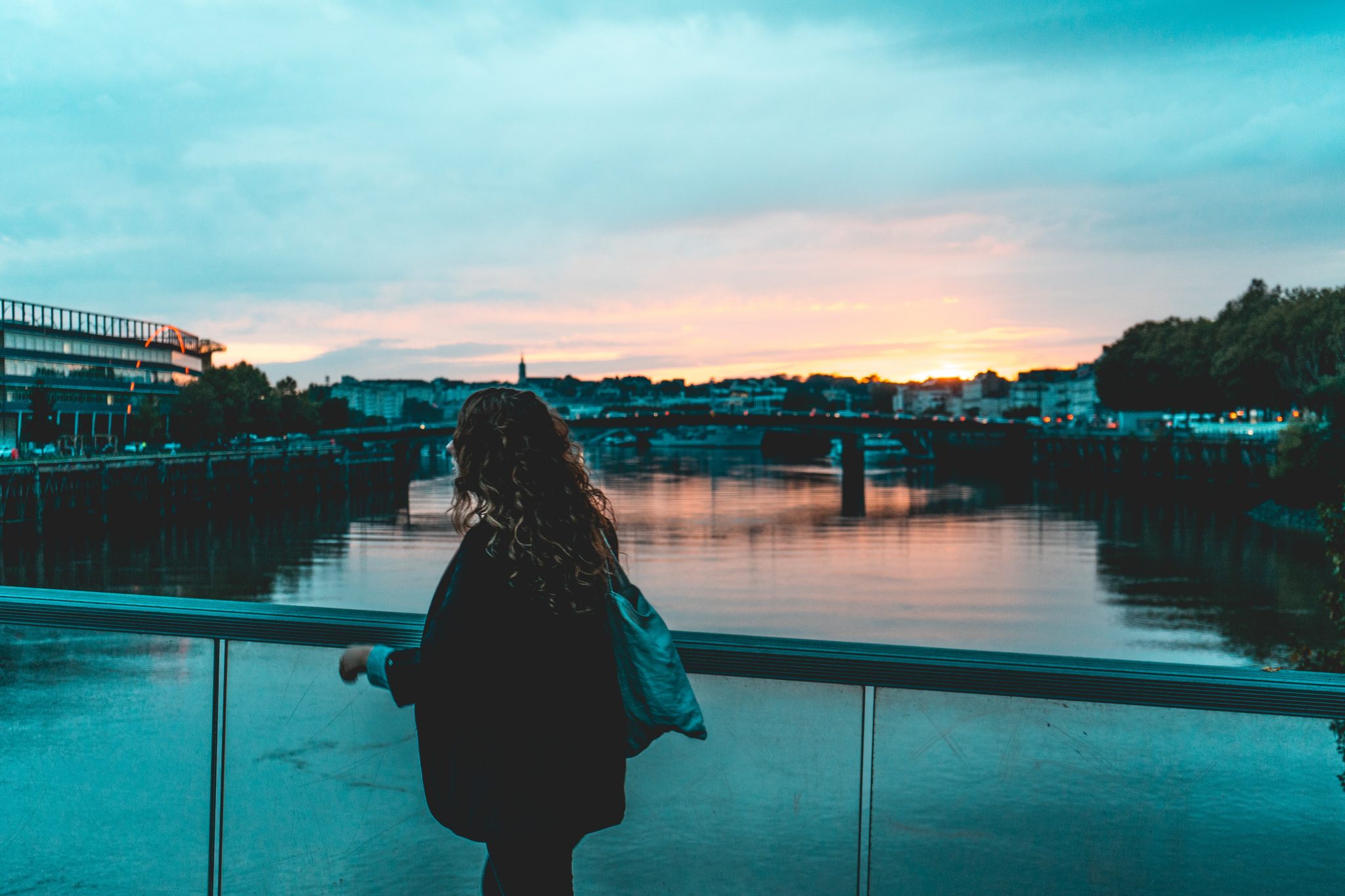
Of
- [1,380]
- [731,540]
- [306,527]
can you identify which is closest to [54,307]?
[1,380]

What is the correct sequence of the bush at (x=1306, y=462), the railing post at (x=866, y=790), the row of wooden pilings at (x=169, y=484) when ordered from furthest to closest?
1. the row of wooden pilings at (x=169, y=484)
2. the bush at (x=1306, y=462)
3. the railing post at (x=866, y=790)

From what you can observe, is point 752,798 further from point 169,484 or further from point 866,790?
point 169,484

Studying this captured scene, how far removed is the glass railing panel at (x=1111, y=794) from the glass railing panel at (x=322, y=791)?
994 millimetres

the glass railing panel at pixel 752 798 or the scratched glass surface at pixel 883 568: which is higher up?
the glass railing panel at pixel 752 798

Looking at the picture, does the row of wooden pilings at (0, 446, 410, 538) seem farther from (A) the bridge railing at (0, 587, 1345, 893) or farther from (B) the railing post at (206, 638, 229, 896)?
(B) the railing post at (206, 638, 229, 896)

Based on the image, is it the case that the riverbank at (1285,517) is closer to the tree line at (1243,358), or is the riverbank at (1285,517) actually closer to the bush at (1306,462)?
the bush at (1306,462)

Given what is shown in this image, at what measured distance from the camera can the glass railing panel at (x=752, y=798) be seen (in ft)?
7.57

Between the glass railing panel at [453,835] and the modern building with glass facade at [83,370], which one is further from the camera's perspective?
the modern building with glass facade at [83,370]

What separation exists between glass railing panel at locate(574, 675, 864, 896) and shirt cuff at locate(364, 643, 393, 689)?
2.15 feet

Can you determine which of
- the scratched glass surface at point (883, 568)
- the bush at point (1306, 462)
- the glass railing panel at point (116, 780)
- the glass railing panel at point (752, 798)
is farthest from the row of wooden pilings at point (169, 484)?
the bush at point (1306, 462)

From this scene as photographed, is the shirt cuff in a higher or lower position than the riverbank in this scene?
higher

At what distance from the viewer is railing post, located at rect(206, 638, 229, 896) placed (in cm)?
263

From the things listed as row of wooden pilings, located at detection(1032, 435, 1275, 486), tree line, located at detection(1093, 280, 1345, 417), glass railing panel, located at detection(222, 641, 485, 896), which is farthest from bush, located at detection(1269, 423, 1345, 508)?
glass railing panel, located at detection(222, 641, 485, 896)

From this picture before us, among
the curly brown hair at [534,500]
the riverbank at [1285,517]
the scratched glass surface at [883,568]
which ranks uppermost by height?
the curly brown hair at [534,500]
